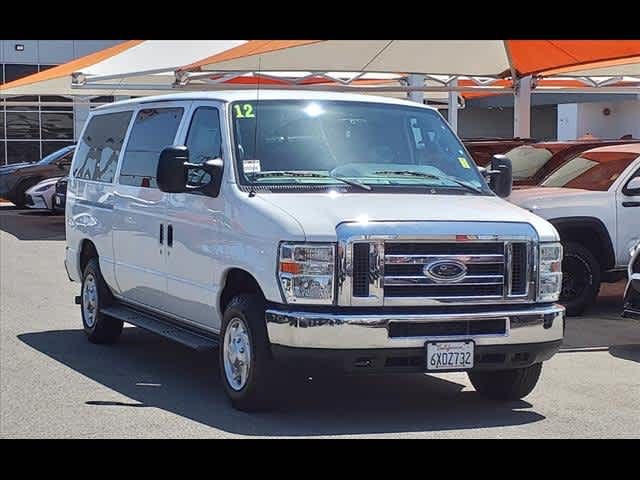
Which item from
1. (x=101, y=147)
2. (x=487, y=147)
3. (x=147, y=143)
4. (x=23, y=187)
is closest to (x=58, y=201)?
(x=23, y=187)

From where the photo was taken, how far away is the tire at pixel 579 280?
494 inches

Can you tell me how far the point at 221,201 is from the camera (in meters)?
8.27

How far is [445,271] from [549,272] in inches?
32.3

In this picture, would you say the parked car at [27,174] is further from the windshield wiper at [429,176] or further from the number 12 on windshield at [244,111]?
the windshield wiper at [429,176]

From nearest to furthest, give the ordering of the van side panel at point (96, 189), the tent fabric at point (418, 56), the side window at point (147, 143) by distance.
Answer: the side window at point (147, 143)
the van side panel at point (96, 189)
the tent fabric at point (418, 56)

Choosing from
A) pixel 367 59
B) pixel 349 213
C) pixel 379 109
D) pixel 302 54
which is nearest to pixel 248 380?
pixel 349 213

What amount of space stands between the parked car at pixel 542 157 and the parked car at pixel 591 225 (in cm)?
146

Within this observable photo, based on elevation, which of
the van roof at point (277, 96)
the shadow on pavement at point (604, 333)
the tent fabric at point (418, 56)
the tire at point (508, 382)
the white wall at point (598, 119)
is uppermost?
the tent fabric at point (418, 56)

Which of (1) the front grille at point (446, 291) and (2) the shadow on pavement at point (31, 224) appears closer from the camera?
(1) the front grille at point (446, 291)

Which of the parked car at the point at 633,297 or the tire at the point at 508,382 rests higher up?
the parked car at the point at 633,297

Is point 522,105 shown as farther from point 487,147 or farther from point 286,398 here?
point 286,398

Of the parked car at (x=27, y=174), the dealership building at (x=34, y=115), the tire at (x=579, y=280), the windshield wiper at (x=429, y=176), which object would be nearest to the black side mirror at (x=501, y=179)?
the windshield wiper at (x=429, y=176)

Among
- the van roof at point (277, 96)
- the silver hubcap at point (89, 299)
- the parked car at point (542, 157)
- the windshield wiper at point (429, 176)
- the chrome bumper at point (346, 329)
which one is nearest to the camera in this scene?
the chrome bumper at point (346, 329)
